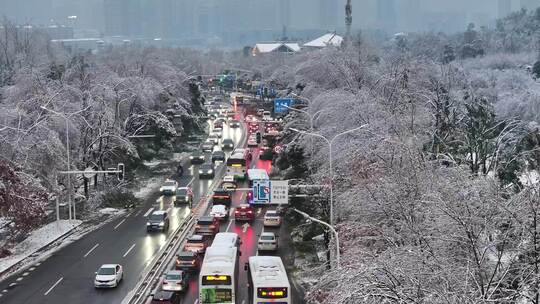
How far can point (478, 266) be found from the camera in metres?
16.0

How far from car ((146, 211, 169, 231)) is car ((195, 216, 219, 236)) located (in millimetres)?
3118

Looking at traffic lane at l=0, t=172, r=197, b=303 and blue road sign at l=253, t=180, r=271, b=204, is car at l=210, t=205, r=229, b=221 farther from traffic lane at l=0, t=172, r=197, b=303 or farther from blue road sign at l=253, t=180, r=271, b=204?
blue road sign at l=253, t=180, r=271, b=204

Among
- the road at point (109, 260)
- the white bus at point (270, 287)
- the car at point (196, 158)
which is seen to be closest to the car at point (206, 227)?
the road at point (109, 260)

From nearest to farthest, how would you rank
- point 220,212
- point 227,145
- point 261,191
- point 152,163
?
1. point 261,191
2. point 220,212
3. point 152,163
4. point 227,145

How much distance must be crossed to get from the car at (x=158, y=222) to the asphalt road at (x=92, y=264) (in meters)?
0.36

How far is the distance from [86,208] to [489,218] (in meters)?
32.9

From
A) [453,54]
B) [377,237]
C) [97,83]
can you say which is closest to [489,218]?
[377,237]

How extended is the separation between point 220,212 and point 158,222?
3.81m

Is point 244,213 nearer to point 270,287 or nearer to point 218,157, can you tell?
point 270,287

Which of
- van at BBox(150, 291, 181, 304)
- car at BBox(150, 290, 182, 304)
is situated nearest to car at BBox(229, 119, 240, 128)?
car at BBox(150, 290, 182, 304)

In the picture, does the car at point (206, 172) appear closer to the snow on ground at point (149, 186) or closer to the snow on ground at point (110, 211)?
the snow on ground at point (149, 186)

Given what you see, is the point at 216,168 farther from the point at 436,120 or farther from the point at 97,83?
the point at 436,120

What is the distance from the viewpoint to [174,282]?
27.8 m

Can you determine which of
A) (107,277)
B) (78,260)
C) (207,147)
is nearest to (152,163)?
(207,147)
